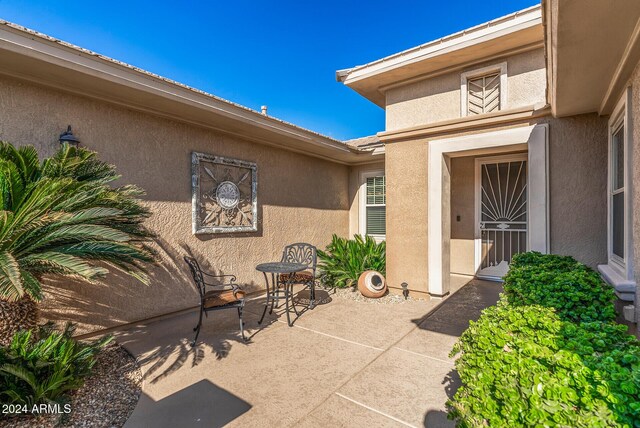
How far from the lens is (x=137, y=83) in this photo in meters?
4.49

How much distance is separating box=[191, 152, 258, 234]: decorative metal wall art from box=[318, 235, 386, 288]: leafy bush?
88.5 inches

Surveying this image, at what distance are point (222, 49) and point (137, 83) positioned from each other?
29.4 ft

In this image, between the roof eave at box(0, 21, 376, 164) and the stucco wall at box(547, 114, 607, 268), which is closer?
the roof eave at box(0, 21, 376, 164)

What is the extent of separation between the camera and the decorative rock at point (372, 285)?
660 cm

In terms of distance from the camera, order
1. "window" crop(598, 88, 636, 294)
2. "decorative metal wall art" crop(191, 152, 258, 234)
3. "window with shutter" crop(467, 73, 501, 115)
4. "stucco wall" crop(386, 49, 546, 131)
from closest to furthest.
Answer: "window" crop(598, 88, 636, 294), "stucco wall" crop(386, 49, 546, 131), "window with shutter" crop(467, 73, 501, 115), "decorative metal wall art" crop(191, 152, 258, 234)

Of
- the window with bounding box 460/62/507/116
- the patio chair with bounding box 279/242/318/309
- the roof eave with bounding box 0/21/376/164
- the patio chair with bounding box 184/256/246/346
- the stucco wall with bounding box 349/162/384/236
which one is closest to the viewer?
the roof eave with bounding box 0/21/376/164

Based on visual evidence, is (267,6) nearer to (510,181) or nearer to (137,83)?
(137,83)

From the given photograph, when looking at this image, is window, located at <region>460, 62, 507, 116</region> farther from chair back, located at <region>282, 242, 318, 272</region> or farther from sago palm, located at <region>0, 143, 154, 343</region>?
sago palm, located at <region>0, 143, 154, 343</region>

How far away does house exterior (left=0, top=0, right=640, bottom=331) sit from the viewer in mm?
3545

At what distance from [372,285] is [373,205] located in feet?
11.7

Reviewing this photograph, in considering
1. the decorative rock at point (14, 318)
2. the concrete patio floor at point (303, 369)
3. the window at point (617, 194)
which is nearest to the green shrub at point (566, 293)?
the window at point (617, 194)

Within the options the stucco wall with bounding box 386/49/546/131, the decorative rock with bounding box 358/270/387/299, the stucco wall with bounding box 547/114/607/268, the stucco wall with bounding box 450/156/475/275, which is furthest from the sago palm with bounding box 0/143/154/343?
the stucco wall with bounding box 450/156/475/275

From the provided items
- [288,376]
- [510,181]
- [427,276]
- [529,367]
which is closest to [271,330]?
[288,376]

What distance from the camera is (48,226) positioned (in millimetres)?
3180
